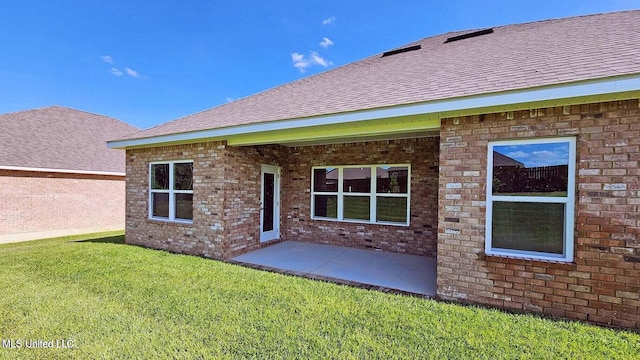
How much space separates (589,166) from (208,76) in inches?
604

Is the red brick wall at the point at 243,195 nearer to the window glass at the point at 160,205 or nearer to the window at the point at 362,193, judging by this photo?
the window at the point at 362,193

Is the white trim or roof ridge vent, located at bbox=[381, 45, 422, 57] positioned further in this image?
the white trim

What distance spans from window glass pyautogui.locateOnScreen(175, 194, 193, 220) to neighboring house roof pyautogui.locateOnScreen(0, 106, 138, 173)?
7.88 meters

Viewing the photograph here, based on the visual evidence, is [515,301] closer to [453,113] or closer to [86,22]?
[453,113]

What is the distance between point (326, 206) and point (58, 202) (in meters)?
11.8

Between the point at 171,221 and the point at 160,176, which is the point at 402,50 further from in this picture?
the point at 171,221

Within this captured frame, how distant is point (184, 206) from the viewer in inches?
290

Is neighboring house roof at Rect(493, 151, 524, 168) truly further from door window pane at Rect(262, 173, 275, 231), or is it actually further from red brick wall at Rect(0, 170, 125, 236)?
red brick wall at Rect(0, 170, 125, 236)

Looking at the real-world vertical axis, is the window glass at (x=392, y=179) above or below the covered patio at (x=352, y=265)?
above

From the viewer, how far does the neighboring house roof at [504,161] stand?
3943mm

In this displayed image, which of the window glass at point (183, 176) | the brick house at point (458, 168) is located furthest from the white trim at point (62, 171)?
→ the window glass at point (183, 176)

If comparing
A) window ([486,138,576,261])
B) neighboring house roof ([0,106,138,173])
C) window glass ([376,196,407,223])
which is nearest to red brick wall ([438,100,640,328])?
window ([486,138,576,261])

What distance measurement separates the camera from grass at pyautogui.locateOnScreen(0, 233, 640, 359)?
279 cm

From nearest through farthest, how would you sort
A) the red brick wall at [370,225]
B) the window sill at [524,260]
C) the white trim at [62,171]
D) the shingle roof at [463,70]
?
1. the window sill at [524,260]
2. the shingle roof at [463,70]
3. the red brick wall at [370,225]
4. the white trim at [62,171]
